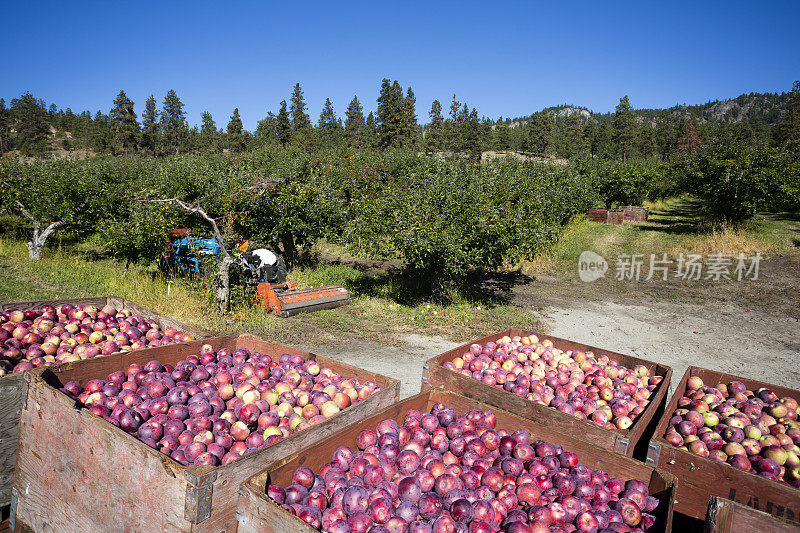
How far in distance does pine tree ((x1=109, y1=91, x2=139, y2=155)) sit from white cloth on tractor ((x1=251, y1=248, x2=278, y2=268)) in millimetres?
67902

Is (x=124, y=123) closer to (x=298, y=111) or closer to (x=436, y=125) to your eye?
(x=298, y=111)

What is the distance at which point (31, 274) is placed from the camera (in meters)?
11.7

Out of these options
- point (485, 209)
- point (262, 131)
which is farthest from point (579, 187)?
point (262, 131)

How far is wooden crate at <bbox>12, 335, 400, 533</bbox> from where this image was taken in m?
2.32

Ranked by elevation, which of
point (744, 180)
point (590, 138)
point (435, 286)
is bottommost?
point (435, 286)

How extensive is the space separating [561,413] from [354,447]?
1.61m

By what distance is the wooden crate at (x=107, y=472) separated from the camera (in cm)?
232

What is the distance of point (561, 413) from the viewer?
3379 millimetres

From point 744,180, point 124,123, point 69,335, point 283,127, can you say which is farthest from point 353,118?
point 69,335

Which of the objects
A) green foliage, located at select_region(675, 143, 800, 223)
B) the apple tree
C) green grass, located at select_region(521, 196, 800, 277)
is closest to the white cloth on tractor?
the apple tree

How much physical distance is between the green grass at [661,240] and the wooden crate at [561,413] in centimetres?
1244

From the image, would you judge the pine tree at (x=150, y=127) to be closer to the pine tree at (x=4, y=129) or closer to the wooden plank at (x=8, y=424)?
the pine tree at (x=4, y=129)

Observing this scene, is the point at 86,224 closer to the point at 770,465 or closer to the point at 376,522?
the point at 376,522

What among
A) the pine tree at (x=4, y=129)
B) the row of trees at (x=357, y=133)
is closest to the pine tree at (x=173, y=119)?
the row of trees at (x=357, y=133)
